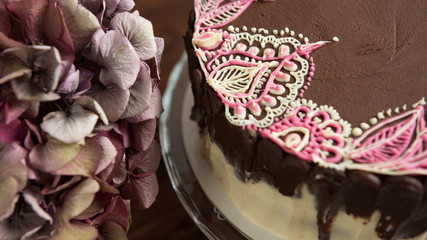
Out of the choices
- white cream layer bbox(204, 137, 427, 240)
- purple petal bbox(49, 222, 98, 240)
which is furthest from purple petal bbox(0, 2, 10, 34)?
white cream layer bbox(204, 137, 427, 240)

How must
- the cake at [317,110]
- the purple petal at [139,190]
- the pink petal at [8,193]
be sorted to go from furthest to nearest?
the purple petal at [139,190]
the cake at [317,110]
the pink petal at [8,193]

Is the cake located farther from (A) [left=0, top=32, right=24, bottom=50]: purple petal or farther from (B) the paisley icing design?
(A) [left=0, top=32, right=24, bottom=50]: purple petal

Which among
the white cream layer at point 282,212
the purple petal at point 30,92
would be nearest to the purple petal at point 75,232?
the purple petal at point 30,92

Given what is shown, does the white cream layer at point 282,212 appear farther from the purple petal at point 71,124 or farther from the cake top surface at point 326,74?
the purple petal at point 71,124

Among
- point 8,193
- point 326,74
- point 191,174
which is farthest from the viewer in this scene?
point 191,174

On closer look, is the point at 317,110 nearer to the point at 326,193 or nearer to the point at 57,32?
the point at 326,193

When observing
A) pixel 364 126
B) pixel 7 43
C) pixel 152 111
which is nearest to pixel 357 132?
pixel 364 126

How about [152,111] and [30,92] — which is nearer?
[30,92]
